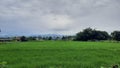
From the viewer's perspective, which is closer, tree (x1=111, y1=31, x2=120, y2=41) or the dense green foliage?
the dense green foliage

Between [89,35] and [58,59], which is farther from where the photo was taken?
[89,35]

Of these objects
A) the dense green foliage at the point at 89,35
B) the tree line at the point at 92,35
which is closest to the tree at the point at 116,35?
the tree line at the point at 92,35

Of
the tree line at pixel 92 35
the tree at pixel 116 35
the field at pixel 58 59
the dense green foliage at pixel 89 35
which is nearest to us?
the field at pixel 58 59

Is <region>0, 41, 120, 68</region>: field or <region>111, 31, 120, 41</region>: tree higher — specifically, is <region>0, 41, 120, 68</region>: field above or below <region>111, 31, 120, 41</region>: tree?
below

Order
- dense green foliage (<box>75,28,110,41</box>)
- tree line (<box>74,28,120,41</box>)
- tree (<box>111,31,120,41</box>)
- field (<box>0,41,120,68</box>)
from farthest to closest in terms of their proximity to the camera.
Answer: tree (<box>111,31,120,41</box>) < tree line (<box>74,28,120,41</box>) < dense green foliage (<box>75,28,110,41</box>) < field (<box>0,41,120,68</box>)

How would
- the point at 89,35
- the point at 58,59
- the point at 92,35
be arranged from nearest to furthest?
the point at 58,59 → the point at 89,35 → the point at 92,35

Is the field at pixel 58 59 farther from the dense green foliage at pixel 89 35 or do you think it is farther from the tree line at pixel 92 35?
the tree line at pixel 92 35

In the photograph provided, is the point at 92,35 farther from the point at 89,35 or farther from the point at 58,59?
the point at 58,59

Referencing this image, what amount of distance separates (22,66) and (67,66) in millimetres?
1654

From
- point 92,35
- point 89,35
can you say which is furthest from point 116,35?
point 89,35

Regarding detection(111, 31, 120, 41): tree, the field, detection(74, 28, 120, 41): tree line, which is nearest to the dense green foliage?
detection(74, 28, 120, 41): tree line

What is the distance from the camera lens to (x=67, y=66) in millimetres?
11555

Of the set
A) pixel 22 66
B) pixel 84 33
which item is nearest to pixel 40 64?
pixel 22 66

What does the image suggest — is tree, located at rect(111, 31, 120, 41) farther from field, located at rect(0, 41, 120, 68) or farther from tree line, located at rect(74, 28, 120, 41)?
field, located at rect(0, 41, 120, 68)
